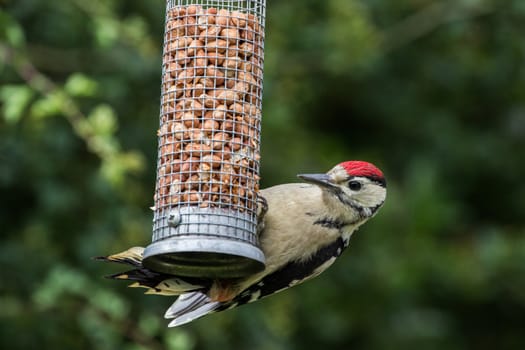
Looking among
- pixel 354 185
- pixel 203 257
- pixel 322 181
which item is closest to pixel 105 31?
pixel 322 181

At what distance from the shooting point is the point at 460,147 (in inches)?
435

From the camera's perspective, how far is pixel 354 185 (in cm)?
A: 619

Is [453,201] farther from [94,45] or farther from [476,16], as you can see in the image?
Answer: [94,45]

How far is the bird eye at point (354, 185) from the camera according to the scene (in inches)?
244

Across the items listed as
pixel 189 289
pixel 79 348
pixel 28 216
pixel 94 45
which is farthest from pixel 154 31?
pixel 189 289

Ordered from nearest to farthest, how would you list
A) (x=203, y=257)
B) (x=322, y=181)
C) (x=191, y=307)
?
(x=203, y=257) → (x=322, y=181) → (x=191, y=307)

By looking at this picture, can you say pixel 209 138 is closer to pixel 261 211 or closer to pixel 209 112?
pixel 209 112

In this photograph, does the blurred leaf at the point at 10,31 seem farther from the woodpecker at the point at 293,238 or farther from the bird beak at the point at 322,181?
the bird beak at the point at 322,181

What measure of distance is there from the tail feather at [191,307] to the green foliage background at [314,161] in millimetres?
747

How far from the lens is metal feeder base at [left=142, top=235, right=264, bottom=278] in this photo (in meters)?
5.15

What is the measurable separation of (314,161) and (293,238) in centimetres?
364

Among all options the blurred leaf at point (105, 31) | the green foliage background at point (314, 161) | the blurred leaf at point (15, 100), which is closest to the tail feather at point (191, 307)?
the green foliage background at point (314, 161)

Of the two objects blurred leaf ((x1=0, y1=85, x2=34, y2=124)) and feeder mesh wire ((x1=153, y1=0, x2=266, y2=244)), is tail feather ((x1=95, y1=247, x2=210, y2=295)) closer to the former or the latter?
feeder mesh wire ((x1=153, y1=0, x2=266, y2=244))

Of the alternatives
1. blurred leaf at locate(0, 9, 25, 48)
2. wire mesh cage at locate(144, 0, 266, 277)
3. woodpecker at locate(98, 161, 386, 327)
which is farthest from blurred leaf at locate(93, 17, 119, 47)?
woodpecker at locate(98, 161, 386, 327)
